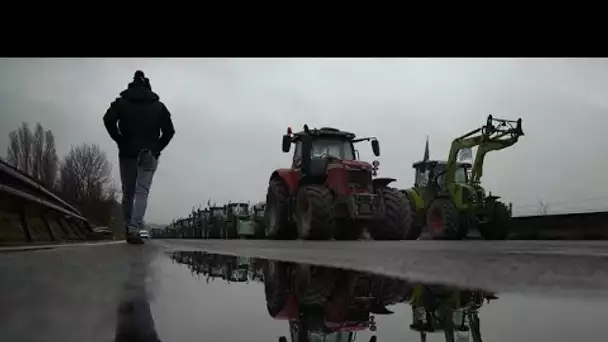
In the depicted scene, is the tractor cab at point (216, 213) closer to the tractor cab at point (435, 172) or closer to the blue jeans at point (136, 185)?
the tractor cab at point (435, 172)

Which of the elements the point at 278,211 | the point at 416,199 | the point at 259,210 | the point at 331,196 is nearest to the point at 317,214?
the point at 331,196

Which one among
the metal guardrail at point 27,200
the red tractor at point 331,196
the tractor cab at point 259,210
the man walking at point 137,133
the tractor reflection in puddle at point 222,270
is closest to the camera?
the tractor reflection in puddle at point 222,270

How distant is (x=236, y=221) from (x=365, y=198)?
2993 mm

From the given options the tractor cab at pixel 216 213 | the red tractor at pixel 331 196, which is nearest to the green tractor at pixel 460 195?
the red tractor at pixel 331 196

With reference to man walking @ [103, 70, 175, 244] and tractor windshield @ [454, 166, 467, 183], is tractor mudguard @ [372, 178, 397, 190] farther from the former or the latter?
man walking @ [103, 70, 175, 244]

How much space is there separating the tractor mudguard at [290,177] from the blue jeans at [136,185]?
218 centimetres

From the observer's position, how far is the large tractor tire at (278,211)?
5.72 meters

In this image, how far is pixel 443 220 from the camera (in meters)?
6.66

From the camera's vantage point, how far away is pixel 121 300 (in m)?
1.18
